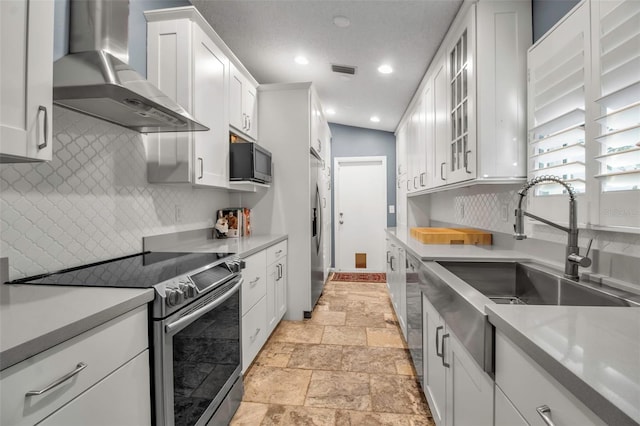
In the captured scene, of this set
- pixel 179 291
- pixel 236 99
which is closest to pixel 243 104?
pixel 236 99

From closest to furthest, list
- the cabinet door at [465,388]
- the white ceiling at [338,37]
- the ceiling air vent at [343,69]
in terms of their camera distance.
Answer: the cabinet door at [465,388] < the white ceiling at [338,37] < the ceiling air vent at [343,69]

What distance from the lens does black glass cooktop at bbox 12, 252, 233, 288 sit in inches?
46.1

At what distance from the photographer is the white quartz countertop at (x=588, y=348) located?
0.48 metres

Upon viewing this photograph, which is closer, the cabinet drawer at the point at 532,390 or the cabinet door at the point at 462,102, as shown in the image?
the cabinet drawer at the point at 532,390

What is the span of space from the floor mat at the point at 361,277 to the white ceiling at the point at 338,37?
2.72 meters

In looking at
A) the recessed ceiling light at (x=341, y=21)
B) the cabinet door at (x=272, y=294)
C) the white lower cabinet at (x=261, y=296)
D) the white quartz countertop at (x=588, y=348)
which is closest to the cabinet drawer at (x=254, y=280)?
the white lower cabinet at (x=261, y=296)

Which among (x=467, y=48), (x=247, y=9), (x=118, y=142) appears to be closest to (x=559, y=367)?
(x=467, y=48)

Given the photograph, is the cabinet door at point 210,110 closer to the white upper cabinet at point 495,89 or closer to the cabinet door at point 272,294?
the cabinet door at point 272,294

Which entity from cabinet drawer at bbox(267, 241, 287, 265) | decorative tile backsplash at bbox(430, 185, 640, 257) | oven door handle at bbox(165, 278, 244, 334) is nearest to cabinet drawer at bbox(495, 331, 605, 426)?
decorative tile backsplash at bbox(430, 185, 640, 257)

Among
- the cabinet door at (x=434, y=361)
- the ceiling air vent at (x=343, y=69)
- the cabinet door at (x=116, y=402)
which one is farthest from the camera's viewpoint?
the ceiling air vent at (x=343, y=69)

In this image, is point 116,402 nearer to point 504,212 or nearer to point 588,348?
point 588,348

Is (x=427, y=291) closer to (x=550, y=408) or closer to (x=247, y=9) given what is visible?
(x=550, y=408)

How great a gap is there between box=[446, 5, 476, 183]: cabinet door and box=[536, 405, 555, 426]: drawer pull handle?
4.69 ft

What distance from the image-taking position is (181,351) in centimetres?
123
